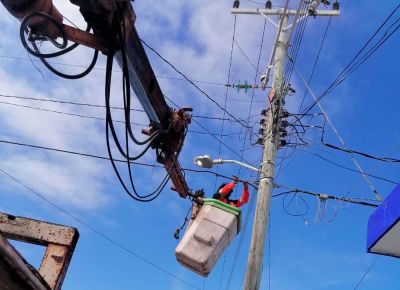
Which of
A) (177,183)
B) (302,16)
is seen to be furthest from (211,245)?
(302,16)

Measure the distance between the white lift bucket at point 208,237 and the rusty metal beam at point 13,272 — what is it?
309cm

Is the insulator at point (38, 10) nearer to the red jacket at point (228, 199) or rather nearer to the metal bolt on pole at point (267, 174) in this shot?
the red jacket at point (228, 199)

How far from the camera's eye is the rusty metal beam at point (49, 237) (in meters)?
3.77

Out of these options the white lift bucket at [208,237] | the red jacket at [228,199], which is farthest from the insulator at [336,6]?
the white lift bucket at [208,237]

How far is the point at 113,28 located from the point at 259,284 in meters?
5.51

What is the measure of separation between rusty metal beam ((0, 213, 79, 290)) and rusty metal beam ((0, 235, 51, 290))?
1.50m

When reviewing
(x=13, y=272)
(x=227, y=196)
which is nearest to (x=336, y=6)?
(x=227, y=196)

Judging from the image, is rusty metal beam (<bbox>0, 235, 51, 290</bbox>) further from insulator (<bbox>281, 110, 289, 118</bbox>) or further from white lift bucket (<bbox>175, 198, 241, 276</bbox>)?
insulator (<bbox>281, 110, 289, 118</bbox>)

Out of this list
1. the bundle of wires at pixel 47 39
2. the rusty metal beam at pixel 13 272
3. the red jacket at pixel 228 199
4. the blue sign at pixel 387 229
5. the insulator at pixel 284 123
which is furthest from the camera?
the insulator at pixel 284 123

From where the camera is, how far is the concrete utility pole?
7762mm

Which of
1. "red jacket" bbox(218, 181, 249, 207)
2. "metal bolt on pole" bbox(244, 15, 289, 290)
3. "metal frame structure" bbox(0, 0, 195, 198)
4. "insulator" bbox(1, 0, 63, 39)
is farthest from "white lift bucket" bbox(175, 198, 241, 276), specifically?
"insulator" bbox(1, 0, 63, 39)

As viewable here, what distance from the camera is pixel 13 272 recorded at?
2121 mm

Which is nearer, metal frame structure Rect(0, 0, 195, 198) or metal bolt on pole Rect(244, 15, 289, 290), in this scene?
metal frame structure Rect(0, 0, 195, 198)

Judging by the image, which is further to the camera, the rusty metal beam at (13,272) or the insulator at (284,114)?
the insulator at (284,114)
